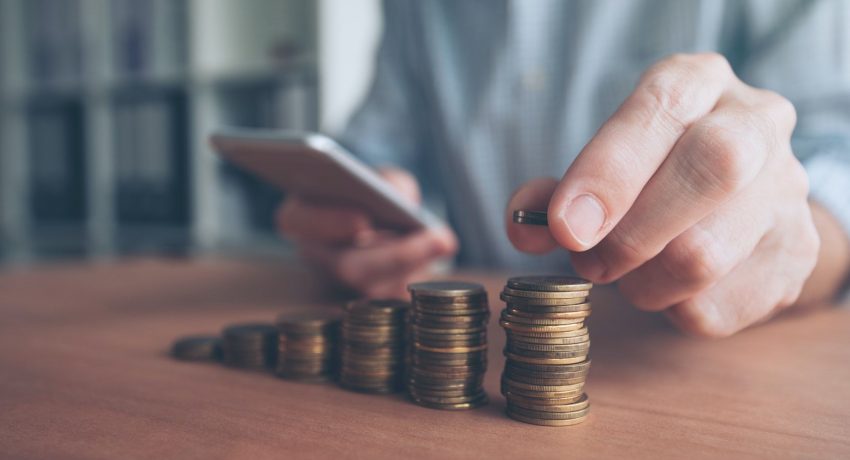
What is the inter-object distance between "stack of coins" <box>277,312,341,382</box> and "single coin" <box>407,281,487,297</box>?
0.44 feet

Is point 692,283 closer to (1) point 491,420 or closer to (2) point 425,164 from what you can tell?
(1) point 491,420

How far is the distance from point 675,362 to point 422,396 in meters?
0.35

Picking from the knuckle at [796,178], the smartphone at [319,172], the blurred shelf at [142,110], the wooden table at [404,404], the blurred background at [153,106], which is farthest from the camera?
the blurred shelf at [142,110]

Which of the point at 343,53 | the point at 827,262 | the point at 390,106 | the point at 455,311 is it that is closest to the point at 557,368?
the point at 455,311

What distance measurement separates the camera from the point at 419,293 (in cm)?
70

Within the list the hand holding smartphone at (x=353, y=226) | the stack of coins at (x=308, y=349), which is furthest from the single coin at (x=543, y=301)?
the hand holding smartphone at (x=353, y=226)

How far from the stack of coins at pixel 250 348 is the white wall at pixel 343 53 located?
5.89ft

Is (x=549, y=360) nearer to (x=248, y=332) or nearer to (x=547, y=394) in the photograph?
(x=547, y=394)

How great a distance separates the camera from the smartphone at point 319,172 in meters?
0.98

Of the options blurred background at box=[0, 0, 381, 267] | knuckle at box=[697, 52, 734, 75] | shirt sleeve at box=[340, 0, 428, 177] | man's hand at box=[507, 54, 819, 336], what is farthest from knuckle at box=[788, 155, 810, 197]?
blurred background at box=[0, 0, 381, 267]

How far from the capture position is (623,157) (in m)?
0.64

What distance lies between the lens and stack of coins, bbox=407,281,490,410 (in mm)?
667

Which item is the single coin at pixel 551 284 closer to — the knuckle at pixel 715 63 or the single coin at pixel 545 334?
the single coin at pixel 545 334

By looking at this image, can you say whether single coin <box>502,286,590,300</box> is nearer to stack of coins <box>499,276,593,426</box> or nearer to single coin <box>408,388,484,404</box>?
stack of coins <box>499,276,593,426</box>
